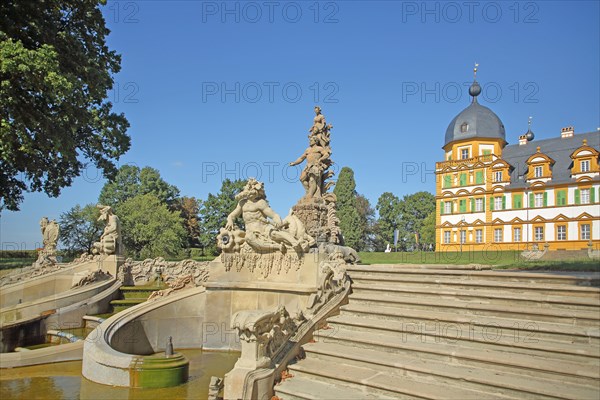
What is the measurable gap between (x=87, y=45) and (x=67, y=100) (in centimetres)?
369

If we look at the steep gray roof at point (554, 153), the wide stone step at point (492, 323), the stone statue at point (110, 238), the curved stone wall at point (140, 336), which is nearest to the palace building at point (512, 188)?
the steep gray roof at point (554, 153)

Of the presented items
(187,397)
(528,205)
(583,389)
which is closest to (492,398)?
(583,389)

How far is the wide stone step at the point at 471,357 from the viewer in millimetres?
5934

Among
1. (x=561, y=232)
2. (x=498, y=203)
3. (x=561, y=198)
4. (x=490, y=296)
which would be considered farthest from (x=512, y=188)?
(x=490, y=296)

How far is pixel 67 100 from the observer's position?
1257 centimetres

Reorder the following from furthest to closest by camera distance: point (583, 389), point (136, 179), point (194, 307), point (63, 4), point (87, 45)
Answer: point (136, 179), point (87, 45), point (63, 4), point (194, 307), point (583, 389)

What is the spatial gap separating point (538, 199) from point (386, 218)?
→ 32.8 metres

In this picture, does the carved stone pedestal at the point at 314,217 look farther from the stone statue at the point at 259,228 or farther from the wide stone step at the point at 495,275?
the wide stone step at the point at 495,275

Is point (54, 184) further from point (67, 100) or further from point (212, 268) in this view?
point (212, 268)

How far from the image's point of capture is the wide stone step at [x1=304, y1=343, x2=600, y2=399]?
569cm

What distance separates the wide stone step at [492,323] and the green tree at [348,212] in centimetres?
5175

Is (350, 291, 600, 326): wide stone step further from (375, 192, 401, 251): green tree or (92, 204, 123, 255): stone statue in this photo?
(375, 192, 401, 251): green tree

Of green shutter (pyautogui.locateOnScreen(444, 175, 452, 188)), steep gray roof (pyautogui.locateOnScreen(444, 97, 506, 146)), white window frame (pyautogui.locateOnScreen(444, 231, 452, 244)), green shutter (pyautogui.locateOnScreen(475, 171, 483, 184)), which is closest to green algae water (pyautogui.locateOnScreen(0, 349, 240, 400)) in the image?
white window frame (pyautogui.locateOnScreen(444, 231, 452, 244))

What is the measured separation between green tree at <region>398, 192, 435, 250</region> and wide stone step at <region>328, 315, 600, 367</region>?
73920 millimetres
